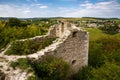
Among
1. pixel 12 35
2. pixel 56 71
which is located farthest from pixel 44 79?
pixel 12 35

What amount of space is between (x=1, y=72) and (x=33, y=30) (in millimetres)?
31846

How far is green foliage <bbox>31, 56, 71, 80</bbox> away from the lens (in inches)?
479

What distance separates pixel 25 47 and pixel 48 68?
4.72m

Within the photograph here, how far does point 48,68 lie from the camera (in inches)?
480

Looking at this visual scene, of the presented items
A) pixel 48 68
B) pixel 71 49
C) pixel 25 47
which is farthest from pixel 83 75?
pixel 48 68

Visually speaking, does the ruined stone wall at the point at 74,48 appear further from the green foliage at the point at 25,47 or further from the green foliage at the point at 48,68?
the green foliage at the point at 25,47

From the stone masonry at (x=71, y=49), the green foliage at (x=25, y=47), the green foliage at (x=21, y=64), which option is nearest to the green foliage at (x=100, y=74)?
the stone masonry at (x=71, y=49)

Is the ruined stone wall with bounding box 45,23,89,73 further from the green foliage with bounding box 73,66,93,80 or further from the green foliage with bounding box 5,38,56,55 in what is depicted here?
the green foliage with bounding box 5,38,56,55

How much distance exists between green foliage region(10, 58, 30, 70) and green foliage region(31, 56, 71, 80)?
0.44 m

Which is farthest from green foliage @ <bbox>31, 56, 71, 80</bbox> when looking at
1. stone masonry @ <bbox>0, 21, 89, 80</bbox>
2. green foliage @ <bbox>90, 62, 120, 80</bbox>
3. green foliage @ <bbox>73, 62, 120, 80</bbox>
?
green foliage @ <bbox>90, 62, 120, 80</bbox>

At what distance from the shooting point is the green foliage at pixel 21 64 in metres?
11.5

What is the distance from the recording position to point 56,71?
12.5 meters

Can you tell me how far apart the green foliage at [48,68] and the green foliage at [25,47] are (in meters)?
3.37

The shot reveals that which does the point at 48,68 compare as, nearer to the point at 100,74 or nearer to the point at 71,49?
the point at 71,49
